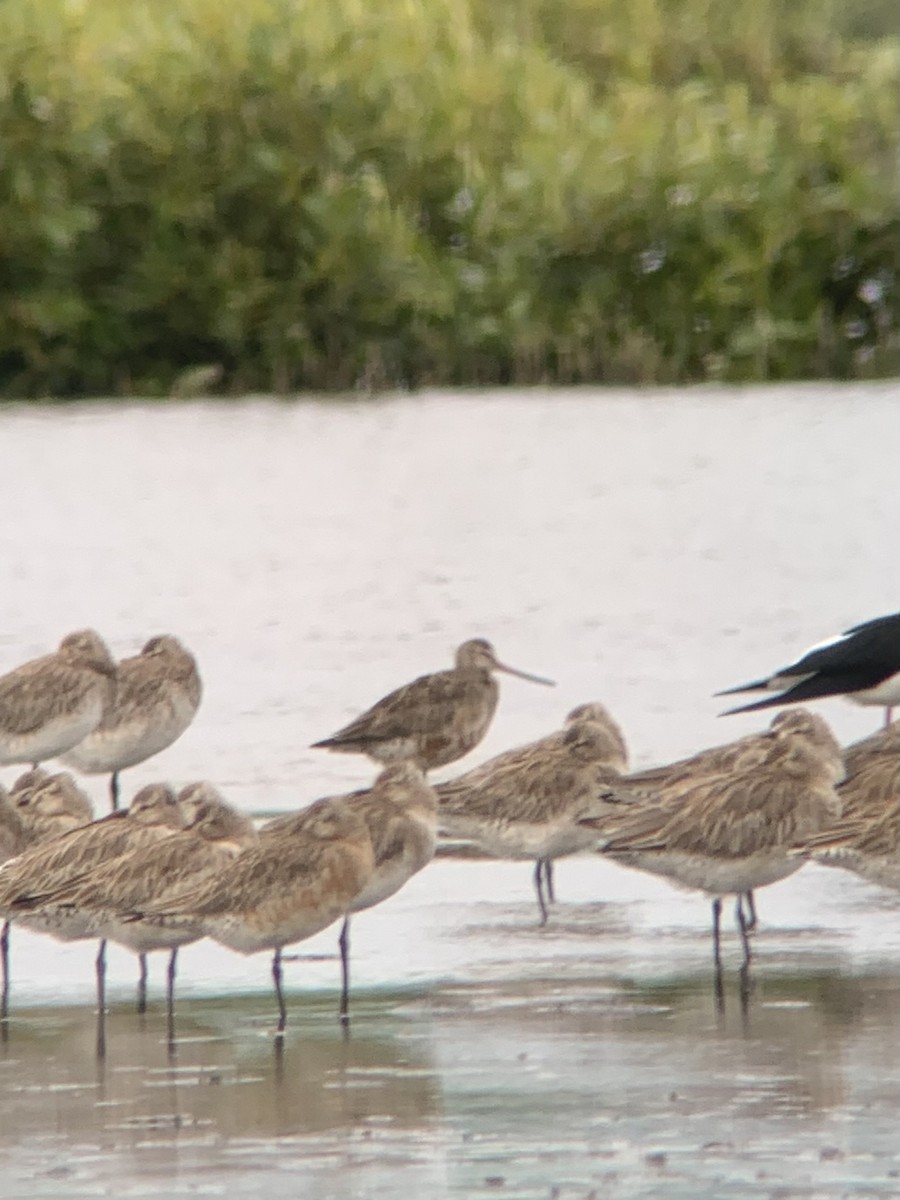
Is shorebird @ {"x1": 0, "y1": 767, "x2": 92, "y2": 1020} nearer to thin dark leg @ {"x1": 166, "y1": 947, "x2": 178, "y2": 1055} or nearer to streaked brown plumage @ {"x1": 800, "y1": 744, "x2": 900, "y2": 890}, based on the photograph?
thin dark leg @ {"x1": 166, "y1": 947, "x2": 178, "y2": 1055}

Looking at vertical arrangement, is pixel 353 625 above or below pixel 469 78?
below

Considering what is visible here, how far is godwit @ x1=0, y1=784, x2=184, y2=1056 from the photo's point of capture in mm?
8180

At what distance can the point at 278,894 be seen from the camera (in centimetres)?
798

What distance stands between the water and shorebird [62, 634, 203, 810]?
380mm

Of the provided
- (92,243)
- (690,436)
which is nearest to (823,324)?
(690,436)

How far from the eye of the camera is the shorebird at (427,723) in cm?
1184

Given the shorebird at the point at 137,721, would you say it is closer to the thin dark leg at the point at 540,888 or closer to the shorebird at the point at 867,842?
the thin dark leg at the point at 540,888

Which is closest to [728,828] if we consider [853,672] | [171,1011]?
[171,1011]

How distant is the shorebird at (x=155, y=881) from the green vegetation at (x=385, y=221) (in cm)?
2073

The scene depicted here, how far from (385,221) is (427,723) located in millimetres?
18442

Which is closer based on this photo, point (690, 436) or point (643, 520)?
point (643, 520)

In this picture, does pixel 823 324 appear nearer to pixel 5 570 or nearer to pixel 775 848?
pixel 5 570

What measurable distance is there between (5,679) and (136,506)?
11.2 meters

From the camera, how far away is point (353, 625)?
55.5ft
